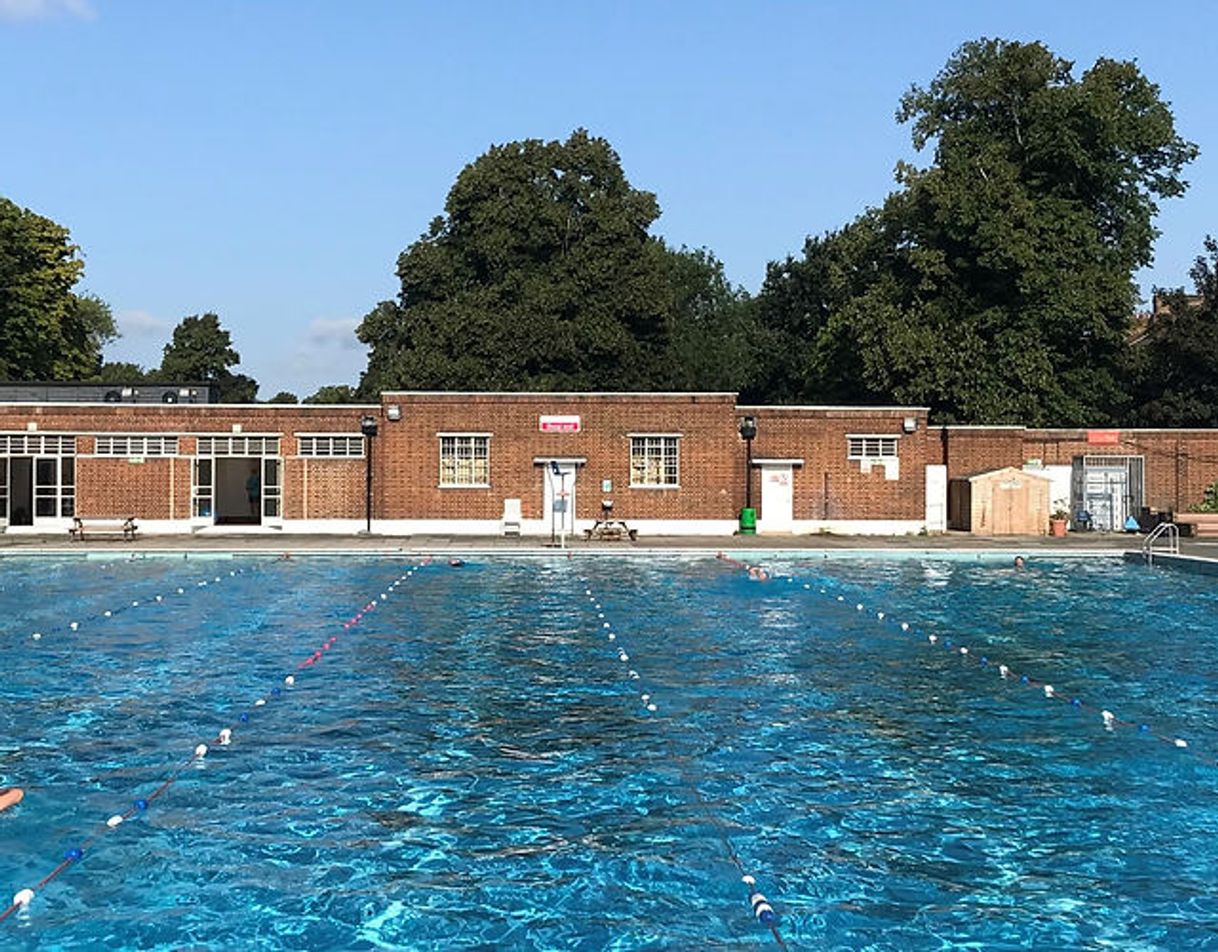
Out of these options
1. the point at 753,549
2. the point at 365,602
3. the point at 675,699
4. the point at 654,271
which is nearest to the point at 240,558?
the point at 365,602

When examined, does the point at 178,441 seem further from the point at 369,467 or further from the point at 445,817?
the point at 445,817

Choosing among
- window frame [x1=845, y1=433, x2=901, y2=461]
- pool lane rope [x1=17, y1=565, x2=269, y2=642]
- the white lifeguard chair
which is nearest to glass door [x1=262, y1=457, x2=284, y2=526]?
the white lifeguard chair

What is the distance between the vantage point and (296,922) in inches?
314

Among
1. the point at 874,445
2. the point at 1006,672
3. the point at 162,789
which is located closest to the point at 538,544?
the point at 874,445

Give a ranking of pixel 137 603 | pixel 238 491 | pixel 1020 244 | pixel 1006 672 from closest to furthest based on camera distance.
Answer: pixel 1006 672, pixel 137 603, pixel 238 491, pixel 1020 244

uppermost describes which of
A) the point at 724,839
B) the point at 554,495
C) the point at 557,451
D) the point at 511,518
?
the point at 557,451

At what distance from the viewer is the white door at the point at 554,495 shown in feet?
122

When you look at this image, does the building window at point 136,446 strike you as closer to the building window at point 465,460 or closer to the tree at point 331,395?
the building window at point 465,460

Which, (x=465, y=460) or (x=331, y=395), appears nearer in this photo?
(x=465, y=460)

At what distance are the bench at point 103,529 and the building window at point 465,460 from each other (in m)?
9.28

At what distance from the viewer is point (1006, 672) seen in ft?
53.8

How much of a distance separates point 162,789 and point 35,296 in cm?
5553

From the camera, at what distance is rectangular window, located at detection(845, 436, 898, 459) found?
3922 centimetres

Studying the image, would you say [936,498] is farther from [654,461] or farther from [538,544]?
[538,544]
